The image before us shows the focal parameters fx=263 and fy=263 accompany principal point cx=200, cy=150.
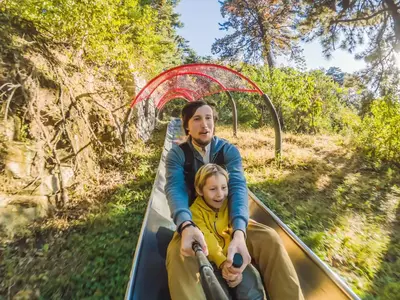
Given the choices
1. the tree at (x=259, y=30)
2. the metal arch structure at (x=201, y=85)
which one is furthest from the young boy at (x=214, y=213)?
the tree at (x=259, y=30)

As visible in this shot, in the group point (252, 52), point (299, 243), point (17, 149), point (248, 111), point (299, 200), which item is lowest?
point (299, 200)

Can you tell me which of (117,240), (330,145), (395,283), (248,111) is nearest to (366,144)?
(330,145)

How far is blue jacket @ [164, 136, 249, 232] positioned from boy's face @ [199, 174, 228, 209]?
0.23 ft

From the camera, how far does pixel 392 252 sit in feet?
10.3

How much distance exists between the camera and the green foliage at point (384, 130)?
543 centimetres

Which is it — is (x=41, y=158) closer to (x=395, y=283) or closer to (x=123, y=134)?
(x=123, y=134)

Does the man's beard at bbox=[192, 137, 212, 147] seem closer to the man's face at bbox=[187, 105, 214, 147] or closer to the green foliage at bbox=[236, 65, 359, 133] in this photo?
the man's face at bbox=[187, 105, 214, 147]

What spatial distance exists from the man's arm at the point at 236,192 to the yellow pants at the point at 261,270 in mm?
179

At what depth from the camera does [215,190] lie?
1.86 metres

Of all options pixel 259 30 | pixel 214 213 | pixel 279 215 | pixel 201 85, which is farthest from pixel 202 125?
pixel 259 30

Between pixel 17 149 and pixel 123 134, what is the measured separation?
303 centimetres

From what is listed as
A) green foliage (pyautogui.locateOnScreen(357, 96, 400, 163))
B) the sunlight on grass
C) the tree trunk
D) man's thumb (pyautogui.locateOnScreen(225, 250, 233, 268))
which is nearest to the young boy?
man's thumb (pyautogui.locateOnScreen(225, 250, 233, 268))

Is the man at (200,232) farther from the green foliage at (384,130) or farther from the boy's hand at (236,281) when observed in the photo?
the green foliage at (384,130)

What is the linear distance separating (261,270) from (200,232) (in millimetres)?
519
